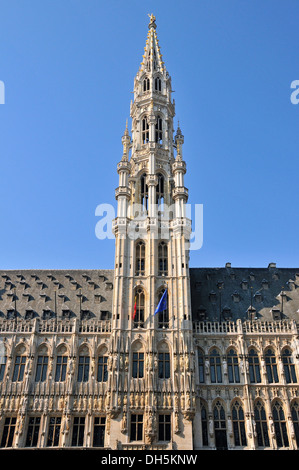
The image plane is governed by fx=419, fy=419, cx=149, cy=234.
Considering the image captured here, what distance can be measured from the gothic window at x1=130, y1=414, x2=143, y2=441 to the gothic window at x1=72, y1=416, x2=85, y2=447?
5.73 meters

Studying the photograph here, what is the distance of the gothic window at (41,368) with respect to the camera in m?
47.1


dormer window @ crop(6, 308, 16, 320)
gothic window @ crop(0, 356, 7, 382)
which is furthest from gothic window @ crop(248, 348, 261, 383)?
dormer window @ crop(6, 308, 16, 320)

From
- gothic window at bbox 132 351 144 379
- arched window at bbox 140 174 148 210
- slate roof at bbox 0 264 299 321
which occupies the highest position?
arched window at bbox 140 174 148 210

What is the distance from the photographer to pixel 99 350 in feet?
159

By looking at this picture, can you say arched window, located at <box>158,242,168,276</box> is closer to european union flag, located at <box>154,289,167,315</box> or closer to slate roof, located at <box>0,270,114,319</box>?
european union flag, located at <box>154,289,167,315</box>

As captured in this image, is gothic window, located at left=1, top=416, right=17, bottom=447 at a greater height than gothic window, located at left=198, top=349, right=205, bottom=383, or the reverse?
gothic window, located at left=198, top=349, right=205, bottom=383

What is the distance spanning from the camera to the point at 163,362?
1818 inches

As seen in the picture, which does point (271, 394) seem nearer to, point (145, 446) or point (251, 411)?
point (251, 411)

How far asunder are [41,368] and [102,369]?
6938 mm

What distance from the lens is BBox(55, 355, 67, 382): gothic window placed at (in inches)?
1855

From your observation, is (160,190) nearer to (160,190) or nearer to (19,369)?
(160,190)

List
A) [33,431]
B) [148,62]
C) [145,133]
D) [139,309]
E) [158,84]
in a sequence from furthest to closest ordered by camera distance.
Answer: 1. [148,62]
2. [158,84]
3. [145,133]
4. [139,309]
5. [33,431]

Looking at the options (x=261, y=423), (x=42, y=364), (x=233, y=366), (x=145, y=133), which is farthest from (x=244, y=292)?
(x=145, y=133)
